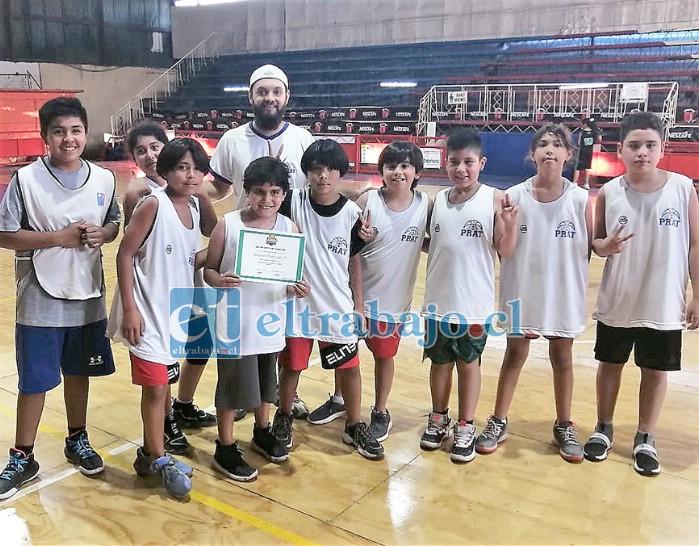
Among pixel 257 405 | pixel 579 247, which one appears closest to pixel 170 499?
pixel 257 405

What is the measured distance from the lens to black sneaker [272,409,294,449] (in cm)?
327

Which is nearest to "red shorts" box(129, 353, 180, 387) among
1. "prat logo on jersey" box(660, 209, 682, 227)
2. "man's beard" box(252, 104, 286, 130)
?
"man's beard" box(252, 104, 286, 130)

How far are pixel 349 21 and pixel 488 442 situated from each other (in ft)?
72.7

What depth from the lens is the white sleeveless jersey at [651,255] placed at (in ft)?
10.1

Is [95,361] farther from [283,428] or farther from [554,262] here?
[554,262]

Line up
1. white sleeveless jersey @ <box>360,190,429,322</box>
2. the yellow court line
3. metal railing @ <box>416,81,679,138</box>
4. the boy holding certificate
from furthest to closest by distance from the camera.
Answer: metal railing @ <box>416,81,679,138</box> → white sleeveless jersey @ <box>360,190,429,322</box> → the boy holding certificate → the yellow court line

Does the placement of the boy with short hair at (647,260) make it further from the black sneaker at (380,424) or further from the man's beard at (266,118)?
the man's beard at (266,118)

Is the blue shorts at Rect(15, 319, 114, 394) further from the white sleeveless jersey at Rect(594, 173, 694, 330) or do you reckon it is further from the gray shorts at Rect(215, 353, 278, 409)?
the white sleeveless jersey at Rect(594, 173, 694, 330)

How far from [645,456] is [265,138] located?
8.00 ft

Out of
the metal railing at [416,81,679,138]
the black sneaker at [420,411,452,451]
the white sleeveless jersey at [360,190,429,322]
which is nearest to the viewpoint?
the white sleeveless jersey at [360,190,429,322]

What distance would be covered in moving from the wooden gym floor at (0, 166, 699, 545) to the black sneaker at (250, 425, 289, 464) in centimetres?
4

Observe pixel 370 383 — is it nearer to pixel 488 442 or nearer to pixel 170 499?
pixel 488 442

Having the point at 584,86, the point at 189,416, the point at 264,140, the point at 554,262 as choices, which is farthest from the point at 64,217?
the point at 584,86

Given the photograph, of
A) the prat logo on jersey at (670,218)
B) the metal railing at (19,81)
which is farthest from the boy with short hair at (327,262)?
the metal railing at (19,81)
